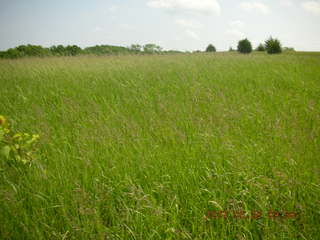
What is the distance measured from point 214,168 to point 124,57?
6.86 meters

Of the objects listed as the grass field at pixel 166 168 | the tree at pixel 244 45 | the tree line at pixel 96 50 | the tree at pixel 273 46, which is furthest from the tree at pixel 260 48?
the grass field at pixel 166 168

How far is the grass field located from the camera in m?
1.37

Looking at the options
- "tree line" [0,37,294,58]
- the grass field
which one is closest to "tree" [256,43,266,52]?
"tree line" [0,37,294,58]

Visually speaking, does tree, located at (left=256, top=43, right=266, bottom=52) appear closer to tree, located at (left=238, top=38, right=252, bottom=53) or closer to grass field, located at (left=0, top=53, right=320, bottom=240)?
tree, located at (left=238, top=38, right=252, bottom=53)

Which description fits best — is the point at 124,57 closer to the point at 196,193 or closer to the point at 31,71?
the point at 31,71

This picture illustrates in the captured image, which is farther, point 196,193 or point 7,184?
point 7,184

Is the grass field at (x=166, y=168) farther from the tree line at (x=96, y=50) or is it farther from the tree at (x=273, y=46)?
the tree at (x=273, y=46)

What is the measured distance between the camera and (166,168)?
1861mm

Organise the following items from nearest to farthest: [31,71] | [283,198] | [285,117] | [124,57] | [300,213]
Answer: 1. [300,213]
2. [283,198]
3. [285,117]
4. [31,71]
5. [124,57]

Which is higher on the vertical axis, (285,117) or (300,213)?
(285,117)

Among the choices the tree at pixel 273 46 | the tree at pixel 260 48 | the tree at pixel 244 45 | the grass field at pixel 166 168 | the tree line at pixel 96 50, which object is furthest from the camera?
the tree at pixel 260 48

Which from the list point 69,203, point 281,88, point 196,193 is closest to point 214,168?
point 196,193

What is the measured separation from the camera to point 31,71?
592 centimetres

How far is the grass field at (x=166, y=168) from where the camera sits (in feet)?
4.49
